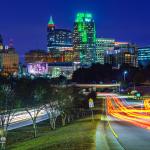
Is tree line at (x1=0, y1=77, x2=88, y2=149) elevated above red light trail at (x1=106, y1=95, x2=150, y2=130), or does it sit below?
above

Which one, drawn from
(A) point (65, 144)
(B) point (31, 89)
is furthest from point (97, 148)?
(B) point (31, 89)

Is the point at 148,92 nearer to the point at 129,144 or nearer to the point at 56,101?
the point at 56,101

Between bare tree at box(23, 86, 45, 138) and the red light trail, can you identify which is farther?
bare tree at box(23, 86, 45, 138)

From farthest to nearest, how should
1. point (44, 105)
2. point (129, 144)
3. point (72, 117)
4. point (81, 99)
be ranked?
point (81, 99) < point (72, 117) < point (44, 105) < point (129, 144)

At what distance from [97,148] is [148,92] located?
139476 mm

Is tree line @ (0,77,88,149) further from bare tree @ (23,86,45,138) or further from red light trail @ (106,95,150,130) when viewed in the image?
red light trail @ (106,95,150,130)

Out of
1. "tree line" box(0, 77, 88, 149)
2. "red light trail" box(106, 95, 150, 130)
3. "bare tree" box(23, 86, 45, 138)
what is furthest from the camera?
"bare tree" box(23, 86, 45, 138)

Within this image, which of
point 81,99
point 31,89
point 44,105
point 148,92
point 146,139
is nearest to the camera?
point 146,139

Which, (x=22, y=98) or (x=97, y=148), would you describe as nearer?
(x=97, y=148)

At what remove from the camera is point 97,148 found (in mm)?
25891

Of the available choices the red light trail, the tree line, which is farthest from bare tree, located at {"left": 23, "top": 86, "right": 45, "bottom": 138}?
the red light trail

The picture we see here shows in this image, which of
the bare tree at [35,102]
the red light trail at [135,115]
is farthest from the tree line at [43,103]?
the red light trail at [135,115]

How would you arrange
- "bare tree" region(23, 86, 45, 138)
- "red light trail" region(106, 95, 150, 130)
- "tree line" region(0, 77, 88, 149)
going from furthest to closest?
"bare tree" region(23, 86, 45, 138) → "tree line" region(0, 77, 88, 149) → "red light trail" region(106, 95, 150, 130)

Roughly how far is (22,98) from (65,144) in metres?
64.2
